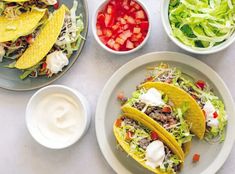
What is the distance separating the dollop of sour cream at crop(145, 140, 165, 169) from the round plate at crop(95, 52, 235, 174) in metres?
0.15

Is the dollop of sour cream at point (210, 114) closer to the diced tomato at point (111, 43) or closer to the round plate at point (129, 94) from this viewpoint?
the round plate at point (129, 94)

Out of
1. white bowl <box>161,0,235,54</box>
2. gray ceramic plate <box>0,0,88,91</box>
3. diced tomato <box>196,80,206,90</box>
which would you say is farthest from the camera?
gray ceramic plate <box>0,0,88,91</box>

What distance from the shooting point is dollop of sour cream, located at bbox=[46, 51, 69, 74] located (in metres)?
2.14

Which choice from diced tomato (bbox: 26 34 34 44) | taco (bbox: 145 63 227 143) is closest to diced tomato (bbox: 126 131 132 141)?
taco (bbox: 145 63 227 143)

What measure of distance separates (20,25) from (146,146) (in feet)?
Result: 2.40

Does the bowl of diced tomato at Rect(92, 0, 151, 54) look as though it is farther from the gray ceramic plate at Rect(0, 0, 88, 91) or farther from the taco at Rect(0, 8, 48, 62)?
the taco at Rect(0, 8, 48, 62)

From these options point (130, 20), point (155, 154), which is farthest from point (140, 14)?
point (155, 154)

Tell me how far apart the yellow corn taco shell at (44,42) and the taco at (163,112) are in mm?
423

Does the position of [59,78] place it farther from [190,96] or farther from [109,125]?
[190,96]

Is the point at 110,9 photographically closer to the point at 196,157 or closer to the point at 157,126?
the point at 157,126

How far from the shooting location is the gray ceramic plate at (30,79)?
2160mm

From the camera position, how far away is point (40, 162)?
225cm

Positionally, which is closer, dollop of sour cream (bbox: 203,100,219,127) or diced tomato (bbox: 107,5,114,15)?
dollop of sour cream (bbox: 203,100,219,127)

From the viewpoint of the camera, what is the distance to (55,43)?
2170 mm
